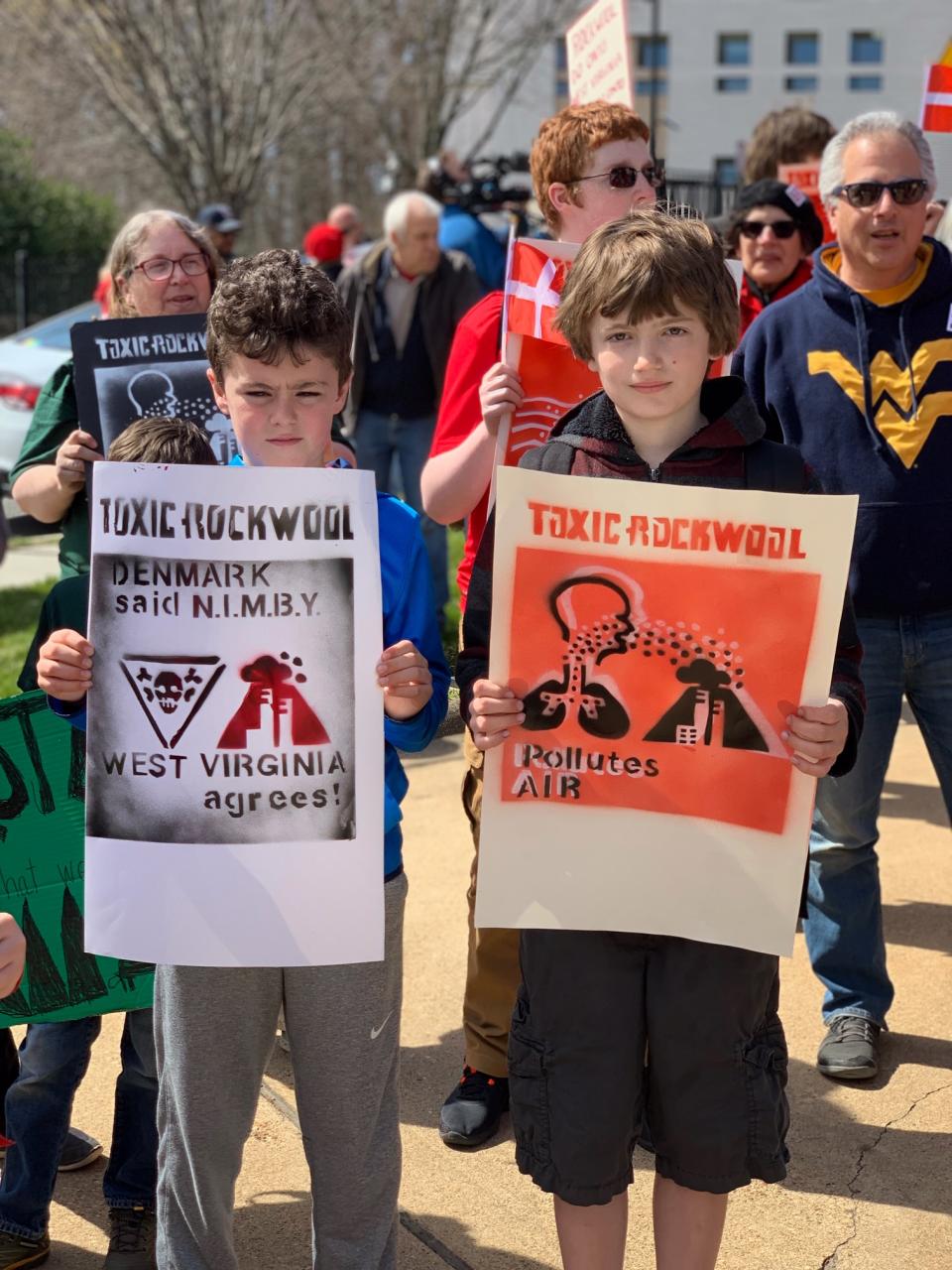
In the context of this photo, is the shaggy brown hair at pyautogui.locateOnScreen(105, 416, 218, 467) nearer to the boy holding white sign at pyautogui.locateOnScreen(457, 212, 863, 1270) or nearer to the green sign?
the boy holding white sign at pyautogui.locateOnScreen(457, 212, 863, 1270)

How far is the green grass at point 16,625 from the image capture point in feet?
22.9

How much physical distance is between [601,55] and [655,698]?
10.2 feet

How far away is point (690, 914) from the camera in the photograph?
2316 mm

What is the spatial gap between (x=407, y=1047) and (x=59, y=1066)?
1.11 meters

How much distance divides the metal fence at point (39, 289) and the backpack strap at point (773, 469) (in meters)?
21.5

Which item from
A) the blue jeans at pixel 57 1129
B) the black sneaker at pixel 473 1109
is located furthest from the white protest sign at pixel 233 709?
the black sneaker at pixel 473 1109

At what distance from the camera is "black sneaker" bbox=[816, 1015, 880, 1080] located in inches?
140

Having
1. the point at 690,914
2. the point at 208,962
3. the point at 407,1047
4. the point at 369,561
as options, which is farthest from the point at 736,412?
the point at 407,1047

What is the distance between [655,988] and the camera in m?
2.40

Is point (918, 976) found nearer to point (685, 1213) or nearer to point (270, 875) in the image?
point (685, 1213)

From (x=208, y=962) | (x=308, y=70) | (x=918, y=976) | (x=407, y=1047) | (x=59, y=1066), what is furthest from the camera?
(x=308, y=70)

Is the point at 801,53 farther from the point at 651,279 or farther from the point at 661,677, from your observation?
the point at 661,677

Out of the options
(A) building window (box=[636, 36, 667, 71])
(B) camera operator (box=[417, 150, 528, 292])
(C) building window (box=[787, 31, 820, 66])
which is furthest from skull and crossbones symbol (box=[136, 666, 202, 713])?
(C) building window (box=[787, 31, 820, 66])

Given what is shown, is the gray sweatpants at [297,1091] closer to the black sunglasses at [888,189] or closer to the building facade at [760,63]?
the black sunglasses at [888,189]
